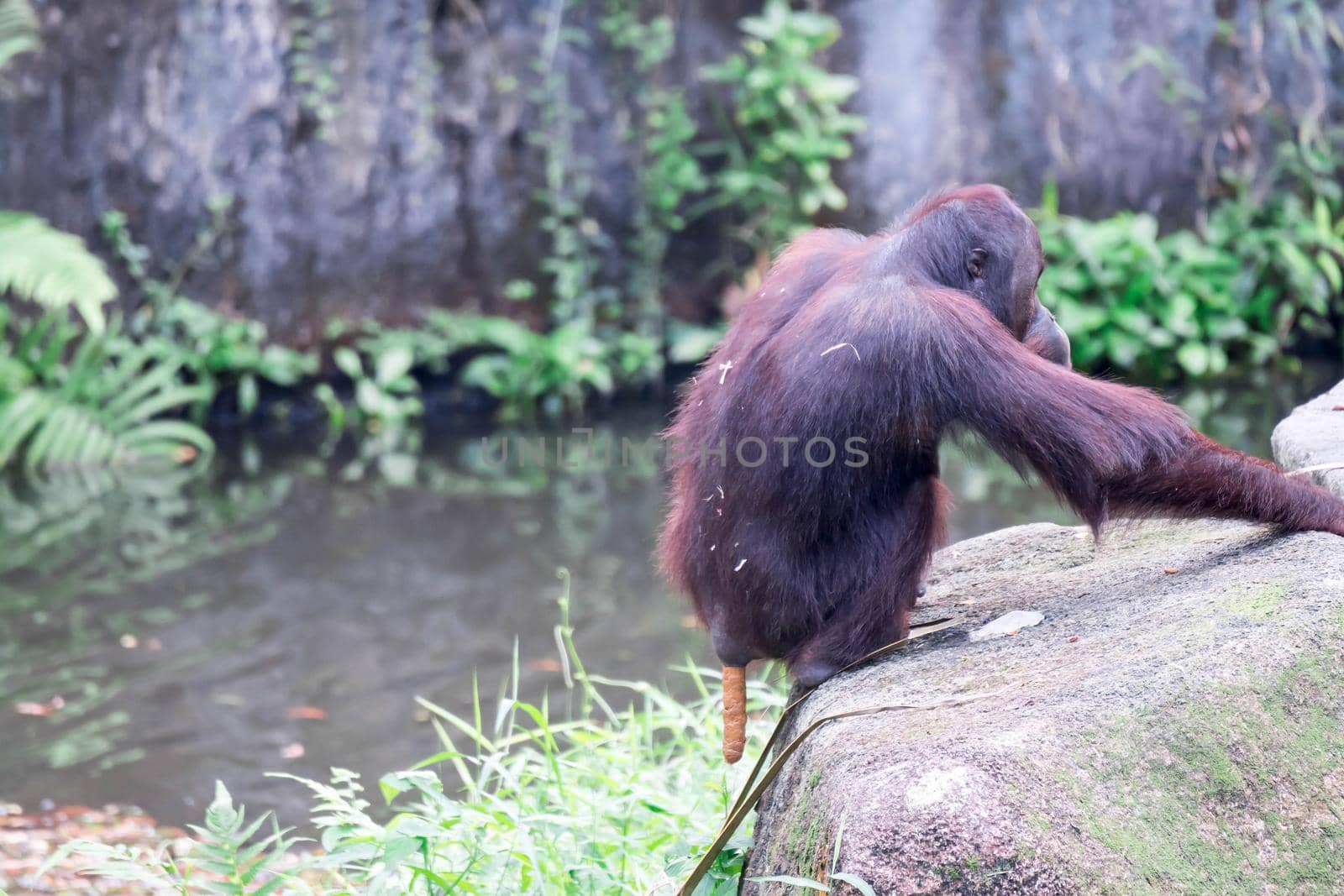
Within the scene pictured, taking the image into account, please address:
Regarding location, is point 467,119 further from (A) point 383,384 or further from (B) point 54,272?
(B) point 54,272

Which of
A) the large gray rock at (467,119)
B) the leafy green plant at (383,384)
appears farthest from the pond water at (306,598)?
the large gray rock at (467,119)

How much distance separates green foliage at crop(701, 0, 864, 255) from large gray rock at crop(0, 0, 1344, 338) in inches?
16.7

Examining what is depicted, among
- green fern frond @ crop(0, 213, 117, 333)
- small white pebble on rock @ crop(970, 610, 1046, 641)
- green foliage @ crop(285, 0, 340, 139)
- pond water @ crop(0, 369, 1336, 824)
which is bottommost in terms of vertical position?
pond water @ crop(0, 369, 1336, 824)

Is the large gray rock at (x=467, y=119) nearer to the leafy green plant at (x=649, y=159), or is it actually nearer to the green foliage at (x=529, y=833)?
the leafy green plant at (x=649, y=159)

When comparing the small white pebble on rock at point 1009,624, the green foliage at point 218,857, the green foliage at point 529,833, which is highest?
the small white pebble on rock at point 1009,624

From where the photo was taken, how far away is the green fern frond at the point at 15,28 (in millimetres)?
7551

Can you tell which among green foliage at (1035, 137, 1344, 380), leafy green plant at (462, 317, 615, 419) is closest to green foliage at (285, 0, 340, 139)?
leafy green plant at (462, 317, 615, 419)

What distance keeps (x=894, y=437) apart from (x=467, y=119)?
7333 mm

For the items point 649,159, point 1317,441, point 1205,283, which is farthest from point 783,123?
point 1317,441

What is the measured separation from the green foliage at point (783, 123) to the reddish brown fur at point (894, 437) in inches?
246

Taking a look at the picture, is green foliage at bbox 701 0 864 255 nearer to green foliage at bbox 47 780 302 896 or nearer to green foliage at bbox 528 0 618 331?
green foliage at bbox 528 0 618 331

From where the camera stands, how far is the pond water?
15.3 ft

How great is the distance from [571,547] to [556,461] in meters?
1.68

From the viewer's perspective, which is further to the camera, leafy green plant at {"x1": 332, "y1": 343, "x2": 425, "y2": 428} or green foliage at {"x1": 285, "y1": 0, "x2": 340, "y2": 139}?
green foliage at {"x1": 285, "y1": 0, "x2": 340, "y2": 139}
